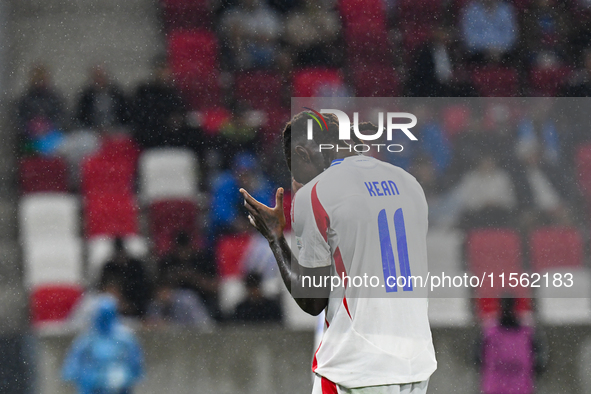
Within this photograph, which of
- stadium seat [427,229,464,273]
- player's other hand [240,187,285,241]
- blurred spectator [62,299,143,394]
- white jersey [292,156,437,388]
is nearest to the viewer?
white jersey [292,156,437,388]

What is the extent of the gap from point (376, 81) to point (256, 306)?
0.90 m

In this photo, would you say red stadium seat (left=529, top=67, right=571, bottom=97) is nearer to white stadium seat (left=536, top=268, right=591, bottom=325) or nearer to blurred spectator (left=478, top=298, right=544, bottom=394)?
white stadium seat (left=536, top=268, right=591, bottom=325)

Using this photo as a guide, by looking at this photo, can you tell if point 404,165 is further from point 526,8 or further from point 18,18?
point 18,18

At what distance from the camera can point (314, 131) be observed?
2312mm

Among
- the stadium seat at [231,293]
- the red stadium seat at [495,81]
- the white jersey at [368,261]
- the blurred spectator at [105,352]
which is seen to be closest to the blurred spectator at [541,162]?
the red stadium seat at [495,81]

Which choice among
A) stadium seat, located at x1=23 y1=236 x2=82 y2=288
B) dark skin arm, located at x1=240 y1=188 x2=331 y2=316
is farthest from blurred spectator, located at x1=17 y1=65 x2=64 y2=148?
dark skin arm, located at x1=240 y1=188 x2=331 y2=316

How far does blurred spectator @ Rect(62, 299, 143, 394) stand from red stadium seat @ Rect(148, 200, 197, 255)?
0.90 feet

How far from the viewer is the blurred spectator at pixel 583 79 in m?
2.52

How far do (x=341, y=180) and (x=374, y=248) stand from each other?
227mm

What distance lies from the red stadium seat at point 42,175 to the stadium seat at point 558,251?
1.70m

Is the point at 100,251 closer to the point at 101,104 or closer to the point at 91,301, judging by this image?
the point at 91,301

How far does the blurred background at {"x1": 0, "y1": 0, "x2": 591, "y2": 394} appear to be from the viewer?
2504 mm

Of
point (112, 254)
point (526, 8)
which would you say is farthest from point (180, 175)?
point (526, 8)

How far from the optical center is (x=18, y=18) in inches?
101
